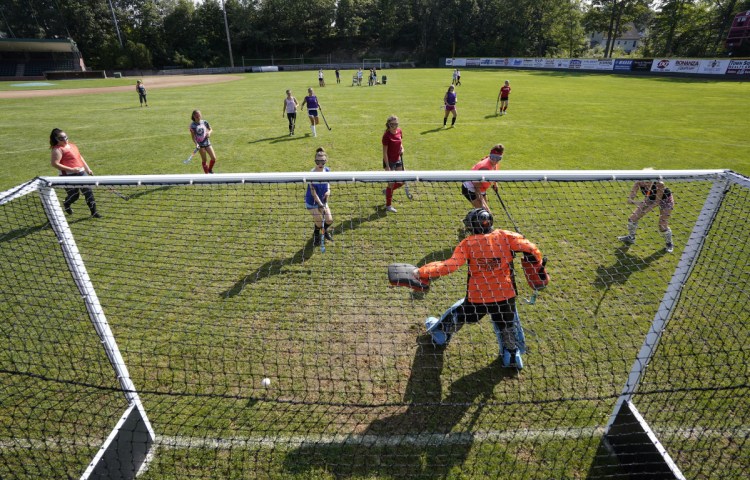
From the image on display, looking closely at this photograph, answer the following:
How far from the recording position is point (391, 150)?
9.09 m

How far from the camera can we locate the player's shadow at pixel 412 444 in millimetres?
3688

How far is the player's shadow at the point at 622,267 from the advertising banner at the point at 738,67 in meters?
42.9

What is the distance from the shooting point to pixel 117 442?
3.62 meters

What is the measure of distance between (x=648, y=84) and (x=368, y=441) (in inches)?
1594

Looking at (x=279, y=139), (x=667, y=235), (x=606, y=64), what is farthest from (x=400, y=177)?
(x=606, y=64)

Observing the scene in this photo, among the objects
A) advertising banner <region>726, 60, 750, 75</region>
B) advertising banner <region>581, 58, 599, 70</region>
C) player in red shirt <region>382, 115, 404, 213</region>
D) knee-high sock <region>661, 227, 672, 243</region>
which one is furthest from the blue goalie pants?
advertising banner <region>581, 58, 599, 70</region>

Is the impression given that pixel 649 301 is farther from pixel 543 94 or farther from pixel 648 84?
pixel 648 84

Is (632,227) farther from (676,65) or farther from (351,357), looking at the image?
(676,65)

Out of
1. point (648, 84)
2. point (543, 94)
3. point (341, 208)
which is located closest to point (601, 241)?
point (341, 208)

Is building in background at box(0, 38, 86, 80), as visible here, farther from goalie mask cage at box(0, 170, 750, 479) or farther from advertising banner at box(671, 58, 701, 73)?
advertising banner at box(671, 58, 701, 73)

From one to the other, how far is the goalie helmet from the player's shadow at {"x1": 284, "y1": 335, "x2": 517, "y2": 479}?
168cm

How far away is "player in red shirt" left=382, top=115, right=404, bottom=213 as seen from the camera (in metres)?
8.90

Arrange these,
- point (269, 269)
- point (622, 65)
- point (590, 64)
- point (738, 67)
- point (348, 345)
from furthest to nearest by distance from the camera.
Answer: point (590, 64) < point (622, 65) < point (738, 67) < point (269, 269) < point (348, 345)

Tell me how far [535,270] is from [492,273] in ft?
1.43
